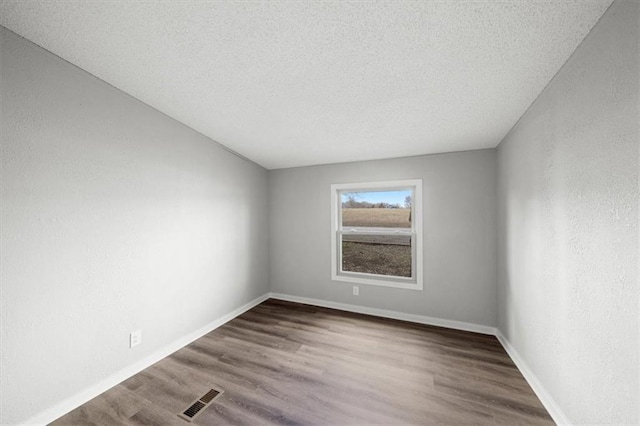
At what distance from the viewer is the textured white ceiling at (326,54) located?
3.86ft

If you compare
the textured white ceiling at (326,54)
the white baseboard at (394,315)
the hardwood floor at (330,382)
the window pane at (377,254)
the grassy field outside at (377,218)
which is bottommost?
the hardwood floor at (330,382)

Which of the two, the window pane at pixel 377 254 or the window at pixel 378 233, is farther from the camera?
the window pane at pixel 377 254

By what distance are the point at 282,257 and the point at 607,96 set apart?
3603 mm

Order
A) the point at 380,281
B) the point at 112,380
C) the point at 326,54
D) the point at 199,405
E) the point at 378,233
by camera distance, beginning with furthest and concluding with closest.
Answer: the point at 378,233 < the point at 380,281 < the point at 112,380 < the point at 199,405 < the point at 326,54

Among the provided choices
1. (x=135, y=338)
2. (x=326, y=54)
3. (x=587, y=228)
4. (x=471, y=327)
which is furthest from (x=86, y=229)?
(x=471, y=327)

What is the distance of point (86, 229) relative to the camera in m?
1.77

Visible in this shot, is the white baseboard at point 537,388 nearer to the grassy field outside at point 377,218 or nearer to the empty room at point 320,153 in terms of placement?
the empty room at point 320,153

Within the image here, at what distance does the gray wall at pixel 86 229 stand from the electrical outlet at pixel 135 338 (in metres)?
0.05

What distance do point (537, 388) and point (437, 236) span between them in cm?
160

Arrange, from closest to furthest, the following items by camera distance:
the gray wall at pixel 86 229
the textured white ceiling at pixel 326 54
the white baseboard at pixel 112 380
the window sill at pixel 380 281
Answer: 1. the textured white ceiling at pixel 326 54
2. the gray wall at pixel 86 229
3. the white baseboard at pixel 112 380
4. the window sill at pixel 380 281

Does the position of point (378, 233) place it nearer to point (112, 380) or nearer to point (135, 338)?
point (135, 338)

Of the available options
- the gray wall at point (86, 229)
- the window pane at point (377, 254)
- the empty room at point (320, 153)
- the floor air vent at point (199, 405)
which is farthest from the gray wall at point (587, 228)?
the gray wall at point (86, 229)

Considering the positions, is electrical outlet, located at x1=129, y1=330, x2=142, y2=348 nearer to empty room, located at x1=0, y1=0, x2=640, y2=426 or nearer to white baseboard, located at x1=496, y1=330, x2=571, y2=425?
empty room, located at x1=0, y1=0, x2=640, y2=426

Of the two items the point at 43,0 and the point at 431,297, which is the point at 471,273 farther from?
the point at 43,0
